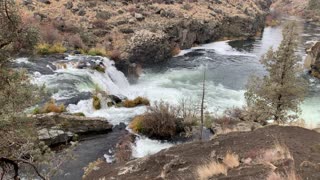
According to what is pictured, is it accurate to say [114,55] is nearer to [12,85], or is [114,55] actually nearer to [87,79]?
[87,79]

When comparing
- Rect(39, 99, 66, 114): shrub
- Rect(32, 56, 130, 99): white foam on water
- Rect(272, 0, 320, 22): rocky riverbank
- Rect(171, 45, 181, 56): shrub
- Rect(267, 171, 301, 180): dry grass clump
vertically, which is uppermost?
Rect(272, 0, 320, 22): rocky riverbank

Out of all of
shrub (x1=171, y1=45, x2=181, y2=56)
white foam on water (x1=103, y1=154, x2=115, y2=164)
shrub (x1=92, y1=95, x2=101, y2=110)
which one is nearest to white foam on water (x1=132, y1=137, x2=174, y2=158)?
white foam on water (x1=103, y1=154, x2=115, y2=164)

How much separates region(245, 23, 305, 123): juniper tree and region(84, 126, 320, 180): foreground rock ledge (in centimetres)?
884

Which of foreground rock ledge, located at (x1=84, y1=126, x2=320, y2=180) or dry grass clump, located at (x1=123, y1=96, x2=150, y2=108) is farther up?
foreground rock ledge, located at (x1=84, y1=126, x2=320, y2=180)

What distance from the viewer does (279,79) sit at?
2138 cm

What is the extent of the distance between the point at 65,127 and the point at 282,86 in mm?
14128

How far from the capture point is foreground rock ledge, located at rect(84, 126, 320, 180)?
26.8 feet

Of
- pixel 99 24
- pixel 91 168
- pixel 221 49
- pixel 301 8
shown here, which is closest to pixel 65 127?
pixel 91 168

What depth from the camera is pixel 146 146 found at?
73.5 feet

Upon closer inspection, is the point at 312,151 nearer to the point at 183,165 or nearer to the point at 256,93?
the point at 183,165

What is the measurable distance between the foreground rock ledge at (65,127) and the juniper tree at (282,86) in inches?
403

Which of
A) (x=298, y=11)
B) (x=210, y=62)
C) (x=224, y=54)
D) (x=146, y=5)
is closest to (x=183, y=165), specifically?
(x=210, y=62)

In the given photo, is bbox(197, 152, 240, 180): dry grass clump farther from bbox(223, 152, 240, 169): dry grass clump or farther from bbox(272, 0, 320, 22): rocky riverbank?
bbox(272, 0, 320, 22): rocky riverbank

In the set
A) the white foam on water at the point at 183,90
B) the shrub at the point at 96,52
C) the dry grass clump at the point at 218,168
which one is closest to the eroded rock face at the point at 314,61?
the white foam on water at the point at 183,90
